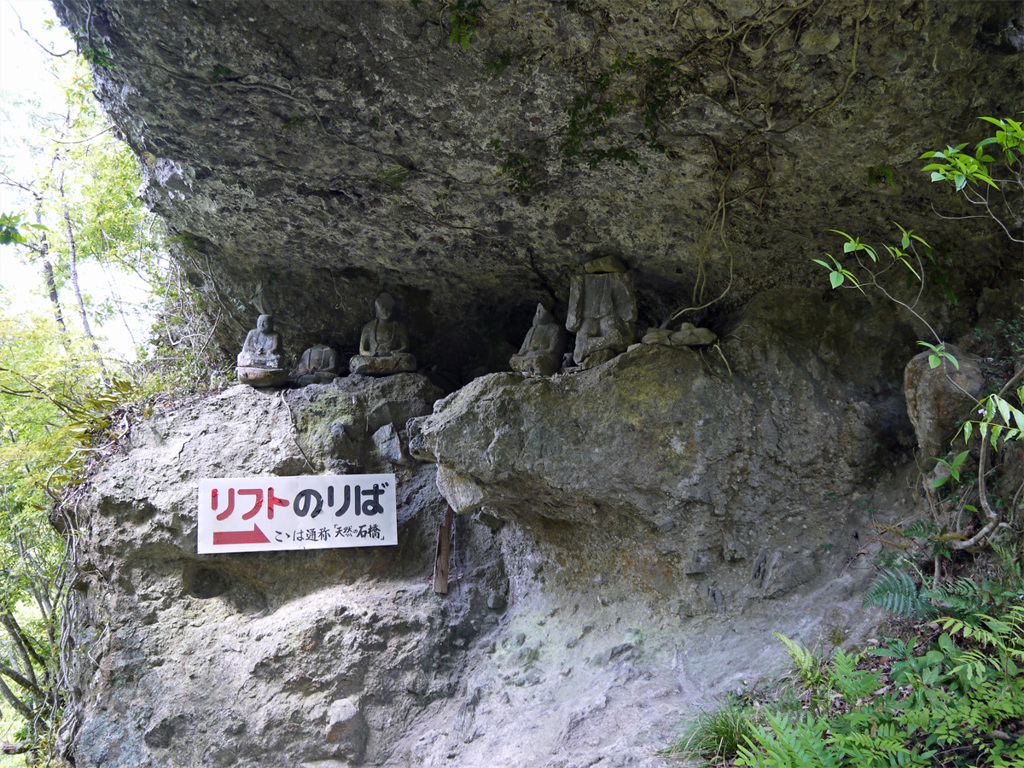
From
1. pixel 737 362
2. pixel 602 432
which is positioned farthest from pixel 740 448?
pixel 602 432

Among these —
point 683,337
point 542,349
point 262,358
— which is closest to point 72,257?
point 262,358

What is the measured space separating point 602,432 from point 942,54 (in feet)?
7.62

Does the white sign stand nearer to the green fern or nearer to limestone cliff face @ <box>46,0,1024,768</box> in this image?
limestone cliff face @ <box>46,0,1024,768</box>

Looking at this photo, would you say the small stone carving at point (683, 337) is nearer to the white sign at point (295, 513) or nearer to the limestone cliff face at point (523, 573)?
the limestone cliff face at point (523, 573)

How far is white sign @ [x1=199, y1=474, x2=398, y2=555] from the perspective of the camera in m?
4.42

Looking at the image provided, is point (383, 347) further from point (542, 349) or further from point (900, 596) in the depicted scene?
point (900, 596)

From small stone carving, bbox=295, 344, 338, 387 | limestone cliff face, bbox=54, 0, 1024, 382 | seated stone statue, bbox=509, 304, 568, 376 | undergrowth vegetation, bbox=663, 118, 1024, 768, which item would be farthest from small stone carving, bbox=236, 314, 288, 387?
undergrowth vegetation, bbox=663, 118, 1024, 768

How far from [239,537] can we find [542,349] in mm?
2315

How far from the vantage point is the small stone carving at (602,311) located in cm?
411

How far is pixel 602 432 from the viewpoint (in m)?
3.83

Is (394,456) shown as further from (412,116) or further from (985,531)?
(985,531)

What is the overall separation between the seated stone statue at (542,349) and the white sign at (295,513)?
4.00 ft

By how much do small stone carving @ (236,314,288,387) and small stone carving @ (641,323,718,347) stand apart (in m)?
2.80

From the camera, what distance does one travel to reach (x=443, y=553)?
4590 millimetres
